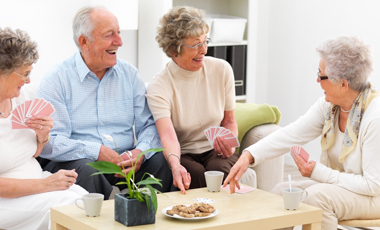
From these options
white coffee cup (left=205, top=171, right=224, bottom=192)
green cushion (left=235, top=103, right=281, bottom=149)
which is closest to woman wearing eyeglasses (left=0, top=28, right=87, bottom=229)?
white coffee cup (left=205, top=171, right=224, bottom=192)

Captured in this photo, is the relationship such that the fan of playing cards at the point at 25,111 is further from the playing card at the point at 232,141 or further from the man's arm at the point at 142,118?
the playing card at the point at 232,141

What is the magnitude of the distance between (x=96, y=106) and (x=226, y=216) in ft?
3.70

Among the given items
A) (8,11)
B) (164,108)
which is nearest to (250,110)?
(164,108)

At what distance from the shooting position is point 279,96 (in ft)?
16.8

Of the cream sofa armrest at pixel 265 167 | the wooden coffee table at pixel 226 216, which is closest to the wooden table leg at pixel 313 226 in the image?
the wooden coffee table at pixel 226 216

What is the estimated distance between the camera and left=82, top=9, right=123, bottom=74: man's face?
2.89m

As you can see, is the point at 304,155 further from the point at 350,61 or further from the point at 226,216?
the point at 226,216

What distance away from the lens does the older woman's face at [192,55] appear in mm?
2971

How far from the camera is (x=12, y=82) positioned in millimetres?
2406

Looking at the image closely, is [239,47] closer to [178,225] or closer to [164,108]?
[164,108]

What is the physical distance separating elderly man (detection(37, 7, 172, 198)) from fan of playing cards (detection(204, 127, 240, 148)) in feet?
0.91

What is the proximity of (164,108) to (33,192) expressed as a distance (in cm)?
89

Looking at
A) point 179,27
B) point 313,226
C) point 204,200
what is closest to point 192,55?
point 179,27

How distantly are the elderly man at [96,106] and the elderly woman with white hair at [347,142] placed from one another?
66 centimetres
